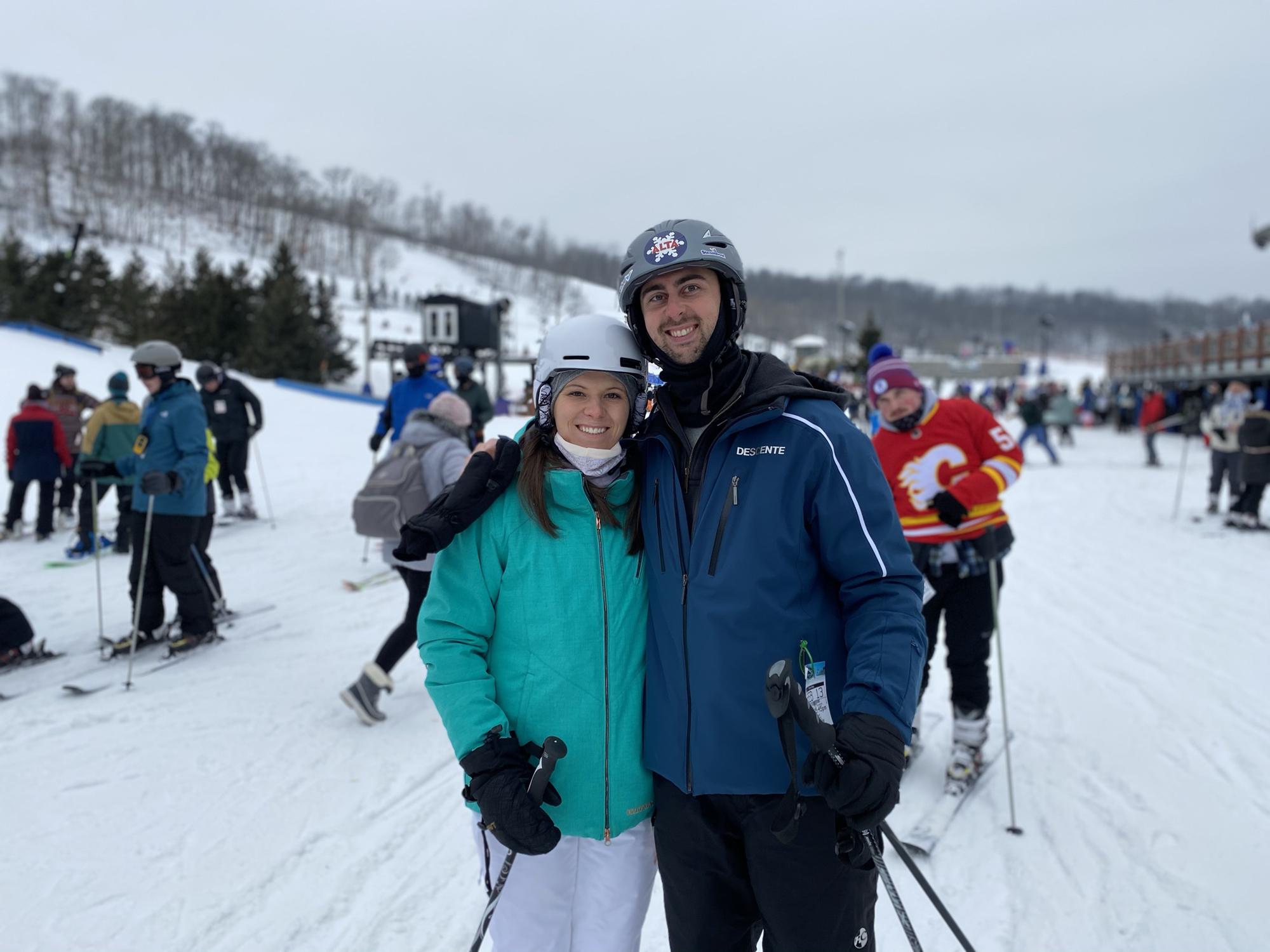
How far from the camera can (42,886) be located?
9.75 ft

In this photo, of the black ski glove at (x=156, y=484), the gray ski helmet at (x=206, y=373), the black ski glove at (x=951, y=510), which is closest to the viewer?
the black ski glove at (x=951, y=510)

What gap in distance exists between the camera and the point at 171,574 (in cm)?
545

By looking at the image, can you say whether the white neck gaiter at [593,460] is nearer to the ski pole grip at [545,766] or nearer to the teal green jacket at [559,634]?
the teal green jacket at [559,634]

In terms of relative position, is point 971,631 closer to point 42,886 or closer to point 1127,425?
point 42,886

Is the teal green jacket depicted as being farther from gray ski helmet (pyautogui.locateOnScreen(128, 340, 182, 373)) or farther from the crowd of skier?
gray ski helmet (pyautogui.locateOnScreen(128, 340, 182, 373))

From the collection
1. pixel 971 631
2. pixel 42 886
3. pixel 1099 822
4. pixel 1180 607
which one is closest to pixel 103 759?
pixel 42 886

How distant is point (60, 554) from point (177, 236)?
91.0 m

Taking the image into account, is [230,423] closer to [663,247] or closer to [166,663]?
[166,663]

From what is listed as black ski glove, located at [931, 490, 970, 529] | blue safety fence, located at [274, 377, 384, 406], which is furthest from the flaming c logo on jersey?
blue safety fence, located at [274, 377, 384, 406]

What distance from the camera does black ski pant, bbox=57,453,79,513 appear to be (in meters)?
9.59

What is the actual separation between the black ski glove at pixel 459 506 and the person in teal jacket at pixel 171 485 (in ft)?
13.8

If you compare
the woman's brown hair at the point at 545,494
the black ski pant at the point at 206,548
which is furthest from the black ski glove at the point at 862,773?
the black ski pant at the point at 206,548

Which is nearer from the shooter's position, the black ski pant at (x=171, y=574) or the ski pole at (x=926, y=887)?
the ski pole at (x=926, y=887)

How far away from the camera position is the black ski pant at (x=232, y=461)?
989 centimetres
